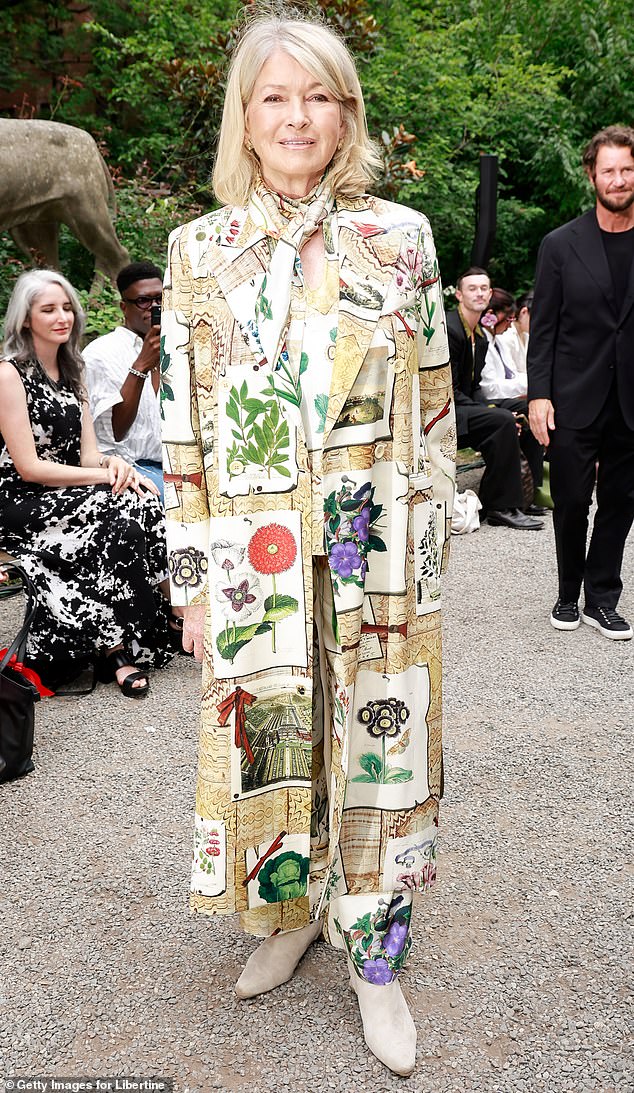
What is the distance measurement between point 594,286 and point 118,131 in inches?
374

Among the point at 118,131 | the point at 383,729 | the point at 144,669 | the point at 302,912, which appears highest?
the point at 118,131

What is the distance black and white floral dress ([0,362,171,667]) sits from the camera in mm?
4051

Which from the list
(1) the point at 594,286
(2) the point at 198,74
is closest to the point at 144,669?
(1) the point at 594,286

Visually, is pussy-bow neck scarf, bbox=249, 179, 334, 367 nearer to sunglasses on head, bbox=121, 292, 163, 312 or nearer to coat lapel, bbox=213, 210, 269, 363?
coat lapel, bbox=213, 210, 269, 363

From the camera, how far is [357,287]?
181 cm

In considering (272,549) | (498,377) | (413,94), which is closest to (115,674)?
(272,549)

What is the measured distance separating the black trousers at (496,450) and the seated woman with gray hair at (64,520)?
9.81 feet

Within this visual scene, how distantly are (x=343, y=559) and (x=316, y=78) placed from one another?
0.89m

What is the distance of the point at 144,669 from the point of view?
417cm

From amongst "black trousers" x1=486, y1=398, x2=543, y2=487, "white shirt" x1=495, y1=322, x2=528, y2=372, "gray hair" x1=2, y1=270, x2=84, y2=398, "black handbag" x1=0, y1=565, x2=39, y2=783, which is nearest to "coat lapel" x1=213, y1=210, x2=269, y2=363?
"black handbag" x1=0, y1=565, x2=39, y2=783

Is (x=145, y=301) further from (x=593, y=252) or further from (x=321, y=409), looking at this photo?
(x=321, y=409)

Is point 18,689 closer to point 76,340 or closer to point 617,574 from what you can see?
point 76,340

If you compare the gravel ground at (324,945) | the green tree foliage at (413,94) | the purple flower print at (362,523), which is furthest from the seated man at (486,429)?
the purple flower print at (362,523)

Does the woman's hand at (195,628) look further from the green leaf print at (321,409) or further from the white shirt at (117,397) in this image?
the white shirt at (117,397)
